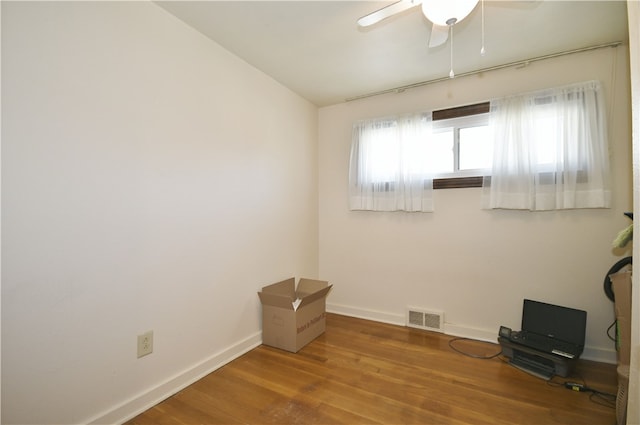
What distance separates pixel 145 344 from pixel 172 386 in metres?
0.35

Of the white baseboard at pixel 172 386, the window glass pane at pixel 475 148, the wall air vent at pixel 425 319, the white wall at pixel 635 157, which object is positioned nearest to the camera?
the white wall at pixel 635 157

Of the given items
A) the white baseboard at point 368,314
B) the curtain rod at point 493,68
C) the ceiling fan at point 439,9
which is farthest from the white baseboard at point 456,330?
the ceiling fan at point 439,9

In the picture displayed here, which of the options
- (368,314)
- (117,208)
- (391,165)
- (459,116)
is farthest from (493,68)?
(117,208)

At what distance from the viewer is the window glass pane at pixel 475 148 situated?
2373mm

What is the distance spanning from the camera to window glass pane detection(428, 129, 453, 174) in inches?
101

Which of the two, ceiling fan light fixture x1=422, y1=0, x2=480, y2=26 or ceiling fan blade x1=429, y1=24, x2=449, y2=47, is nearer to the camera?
ceiling fan light fixture x1=422, y1=0, x2=480, y2=26

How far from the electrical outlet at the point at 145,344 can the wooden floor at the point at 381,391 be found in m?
0.31

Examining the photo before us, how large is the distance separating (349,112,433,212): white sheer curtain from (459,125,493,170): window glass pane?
0.31m

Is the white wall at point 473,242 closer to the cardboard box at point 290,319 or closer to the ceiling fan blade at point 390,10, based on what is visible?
the cardboard box at point 290,319

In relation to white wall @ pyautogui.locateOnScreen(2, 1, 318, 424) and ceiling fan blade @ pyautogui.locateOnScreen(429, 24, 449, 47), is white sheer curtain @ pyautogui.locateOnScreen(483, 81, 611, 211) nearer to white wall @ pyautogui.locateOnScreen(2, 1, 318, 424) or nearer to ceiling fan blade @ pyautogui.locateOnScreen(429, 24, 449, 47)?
ceiling fan blade @ pyautogui.locateOnScreen(429, 24, 449, 47)

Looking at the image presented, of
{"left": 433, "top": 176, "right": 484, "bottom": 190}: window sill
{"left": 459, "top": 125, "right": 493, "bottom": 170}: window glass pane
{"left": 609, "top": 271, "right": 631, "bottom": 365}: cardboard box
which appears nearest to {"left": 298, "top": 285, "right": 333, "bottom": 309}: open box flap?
{"left": 433, "top": 176, "right": 484, "bottom": 190}: window sill

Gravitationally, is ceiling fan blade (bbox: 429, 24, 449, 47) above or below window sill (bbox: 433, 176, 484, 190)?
above

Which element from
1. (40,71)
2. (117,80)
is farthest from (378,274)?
(40,71)

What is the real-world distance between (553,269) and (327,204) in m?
2.09
